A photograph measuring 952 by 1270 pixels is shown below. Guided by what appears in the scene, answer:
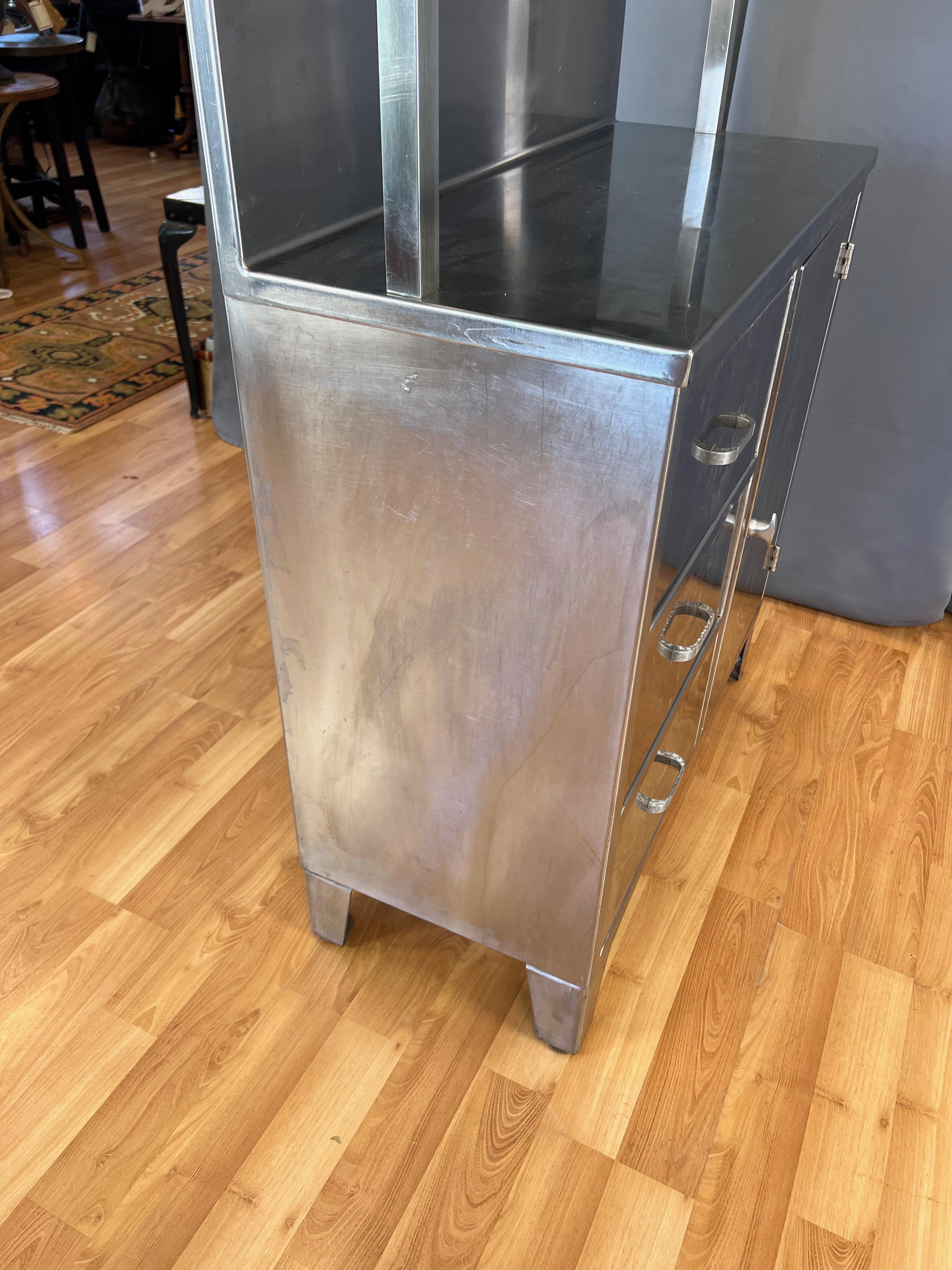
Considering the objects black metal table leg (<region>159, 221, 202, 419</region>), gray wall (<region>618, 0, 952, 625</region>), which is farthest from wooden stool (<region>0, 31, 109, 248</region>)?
gray wall (<region>618, 0, 952, 625</region>)

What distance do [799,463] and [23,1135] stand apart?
5.52ft

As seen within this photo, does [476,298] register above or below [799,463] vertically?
above

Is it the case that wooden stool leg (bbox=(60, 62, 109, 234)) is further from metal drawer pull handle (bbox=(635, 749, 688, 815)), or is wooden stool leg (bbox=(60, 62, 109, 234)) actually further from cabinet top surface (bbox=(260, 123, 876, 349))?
metal drawer pull handle (bbox=(635, 749, 688, 815))

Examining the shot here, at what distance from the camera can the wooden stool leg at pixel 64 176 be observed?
3.77 m

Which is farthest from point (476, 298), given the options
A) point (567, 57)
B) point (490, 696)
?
point (567, 57)

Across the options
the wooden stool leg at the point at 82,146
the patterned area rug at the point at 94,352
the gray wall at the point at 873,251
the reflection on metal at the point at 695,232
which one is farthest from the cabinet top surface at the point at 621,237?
the wooden stool leg at the point at 82,146

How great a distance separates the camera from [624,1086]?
3.85 ft

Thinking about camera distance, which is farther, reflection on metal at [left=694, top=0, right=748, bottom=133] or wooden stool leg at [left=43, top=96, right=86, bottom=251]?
wooden stool leg at [left=43, top=96, right=86, bottom=251]

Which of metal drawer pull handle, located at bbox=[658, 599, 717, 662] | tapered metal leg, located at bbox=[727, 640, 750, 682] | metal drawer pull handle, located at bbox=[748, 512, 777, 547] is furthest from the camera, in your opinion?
tapered metal leg, located at bbox=[727, 640, 750, 682]

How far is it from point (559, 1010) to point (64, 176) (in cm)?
394

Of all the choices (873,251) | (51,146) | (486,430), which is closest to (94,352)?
(51,146)

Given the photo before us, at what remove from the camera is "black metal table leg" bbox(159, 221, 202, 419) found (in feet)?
8.33

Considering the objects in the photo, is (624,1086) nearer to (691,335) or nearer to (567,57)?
(691,335)

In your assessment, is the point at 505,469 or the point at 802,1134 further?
the point at 802,1134
